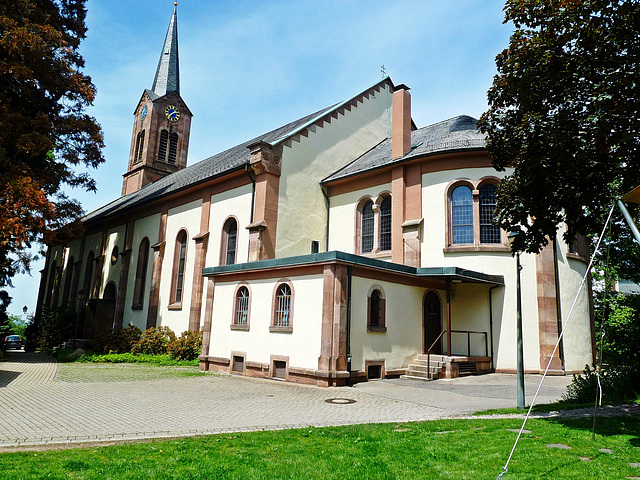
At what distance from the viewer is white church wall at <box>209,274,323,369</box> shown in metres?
14.7

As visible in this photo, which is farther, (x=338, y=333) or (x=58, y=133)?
(x=58, y=133)

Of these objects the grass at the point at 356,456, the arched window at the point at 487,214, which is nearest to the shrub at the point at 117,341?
the arched window at the point at 487,214

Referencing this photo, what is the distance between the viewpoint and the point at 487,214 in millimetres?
19094

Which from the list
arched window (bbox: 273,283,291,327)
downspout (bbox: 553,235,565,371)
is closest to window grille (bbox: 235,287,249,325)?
arched window (bbox: 273,283,291,327)

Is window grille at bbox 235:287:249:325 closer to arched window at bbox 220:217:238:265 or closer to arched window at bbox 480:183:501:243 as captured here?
arched window at bbox 220:217:238:265

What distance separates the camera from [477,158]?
19.3 m

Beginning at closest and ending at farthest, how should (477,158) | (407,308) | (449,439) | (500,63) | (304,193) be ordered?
1. (449,439)
2. (500,63)
3. (407,308)
4. (477,158)
5. (304,193)

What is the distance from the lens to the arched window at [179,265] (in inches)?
1033

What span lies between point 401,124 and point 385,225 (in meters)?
4.55

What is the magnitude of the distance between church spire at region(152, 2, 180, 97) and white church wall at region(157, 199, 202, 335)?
18729 millimetres

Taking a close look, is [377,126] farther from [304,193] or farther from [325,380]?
[325,380]

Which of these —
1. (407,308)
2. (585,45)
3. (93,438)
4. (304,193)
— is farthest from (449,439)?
(304,193)

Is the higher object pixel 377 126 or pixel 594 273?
pixel 377 126

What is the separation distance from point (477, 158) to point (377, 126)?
926cm
